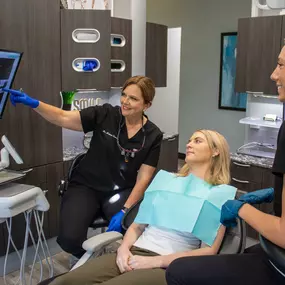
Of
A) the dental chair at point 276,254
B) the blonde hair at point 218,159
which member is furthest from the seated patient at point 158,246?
the dental chair at point 276,254

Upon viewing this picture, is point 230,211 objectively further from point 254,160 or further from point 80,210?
point 254,160

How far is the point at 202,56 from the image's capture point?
5.63 meters

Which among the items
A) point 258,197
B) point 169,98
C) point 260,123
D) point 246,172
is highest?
point 169,98

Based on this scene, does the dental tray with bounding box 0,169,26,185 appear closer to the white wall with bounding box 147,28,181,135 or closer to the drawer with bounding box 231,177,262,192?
the drawer with bounding box 231,177,262,192

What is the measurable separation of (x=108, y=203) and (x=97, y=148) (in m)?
0.33

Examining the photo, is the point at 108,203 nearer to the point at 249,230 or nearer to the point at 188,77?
the point at 249,230

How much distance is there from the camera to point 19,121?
2566 mm

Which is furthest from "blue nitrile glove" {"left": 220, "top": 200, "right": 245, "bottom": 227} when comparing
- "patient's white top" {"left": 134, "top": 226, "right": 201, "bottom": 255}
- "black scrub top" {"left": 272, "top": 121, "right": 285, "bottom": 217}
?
"patient's white top" {"left": 134, "top": 226, "right": 201, "bottom": 255}

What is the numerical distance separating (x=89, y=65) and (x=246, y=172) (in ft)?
4.90

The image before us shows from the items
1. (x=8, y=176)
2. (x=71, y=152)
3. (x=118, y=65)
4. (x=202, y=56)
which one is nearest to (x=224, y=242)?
(x=8, y=176)

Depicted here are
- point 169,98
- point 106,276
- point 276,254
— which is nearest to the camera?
point 276,254

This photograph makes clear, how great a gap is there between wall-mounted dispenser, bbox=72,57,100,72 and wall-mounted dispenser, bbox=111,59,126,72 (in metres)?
0.23

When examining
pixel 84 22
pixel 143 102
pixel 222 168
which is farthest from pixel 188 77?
pixel 222 168

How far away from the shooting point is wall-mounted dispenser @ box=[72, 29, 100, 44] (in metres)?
2.94
